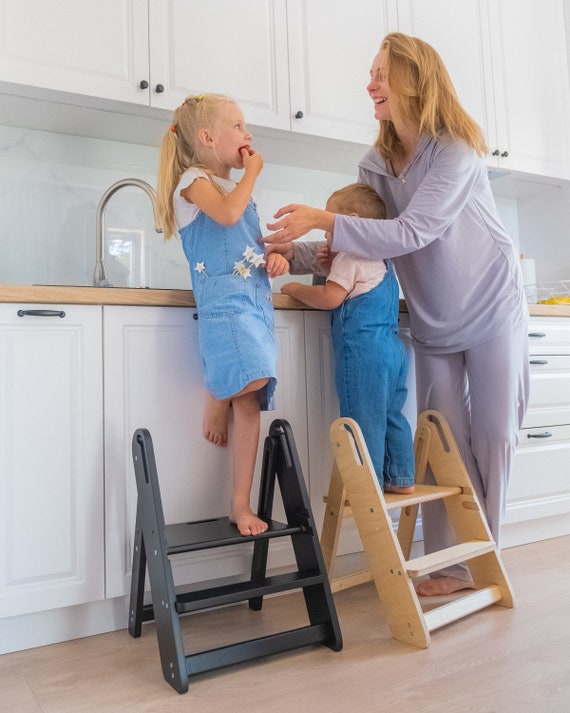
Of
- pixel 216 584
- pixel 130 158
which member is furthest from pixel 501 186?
pixel 216 584

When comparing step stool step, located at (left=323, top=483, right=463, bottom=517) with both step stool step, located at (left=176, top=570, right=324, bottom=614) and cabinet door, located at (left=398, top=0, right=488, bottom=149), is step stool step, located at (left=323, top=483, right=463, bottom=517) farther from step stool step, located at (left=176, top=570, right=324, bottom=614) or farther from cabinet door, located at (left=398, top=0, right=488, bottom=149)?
cabinet door, located at (left=398, top=0, right=488, bottom=149)

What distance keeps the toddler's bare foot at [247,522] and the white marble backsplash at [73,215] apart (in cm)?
104

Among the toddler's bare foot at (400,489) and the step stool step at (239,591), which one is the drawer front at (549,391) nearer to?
the toddler's bare foot at (400,489)

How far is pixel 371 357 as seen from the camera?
5.76 feet

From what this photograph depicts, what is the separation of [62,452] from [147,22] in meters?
1.38

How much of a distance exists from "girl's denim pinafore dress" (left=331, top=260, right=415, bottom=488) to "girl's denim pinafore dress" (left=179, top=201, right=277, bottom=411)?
0.22 meters

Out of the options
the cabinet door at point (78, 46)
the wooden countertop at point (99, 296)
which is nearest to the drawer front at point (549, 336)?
the wooden countertop at point (99, 296)

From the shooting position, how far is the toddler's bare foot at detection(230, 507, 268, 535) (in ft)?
5.12

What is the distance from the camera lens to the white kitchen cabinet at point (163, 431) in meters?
1.63

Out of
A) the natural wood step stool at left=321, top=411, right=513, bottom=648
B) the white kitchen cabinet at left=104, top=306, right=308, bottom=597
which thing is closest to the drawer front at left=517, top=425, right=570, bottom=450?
the natural wood step stool at left=321, top=411, right=513, bottom=648

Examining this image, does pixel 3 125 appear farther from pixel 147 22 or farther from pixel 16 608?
pixel 16 608

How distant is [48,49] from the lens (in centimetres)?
198

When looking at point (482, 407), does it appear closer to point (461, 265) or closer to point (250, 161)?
point (461, 265)

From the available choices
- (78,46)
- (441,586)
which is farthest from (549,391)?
(78,46)
